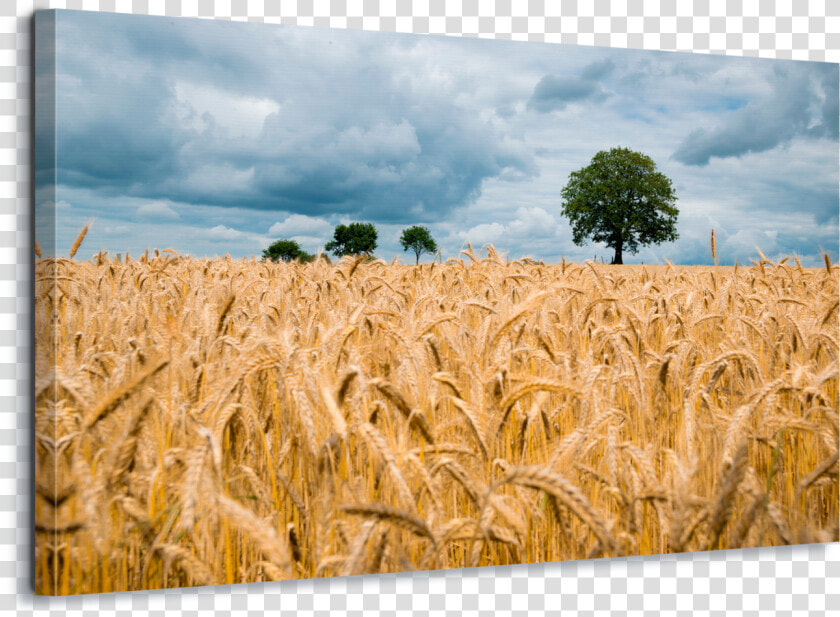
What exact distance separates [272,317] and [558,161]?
3.93 feet

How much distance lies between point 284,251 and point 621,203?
1.33 m

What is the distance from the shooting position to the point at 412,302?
A: 9.16 ft

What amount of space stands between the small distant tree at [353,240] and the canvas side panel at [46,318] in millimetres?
856

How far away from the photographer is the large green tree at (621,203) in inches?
105

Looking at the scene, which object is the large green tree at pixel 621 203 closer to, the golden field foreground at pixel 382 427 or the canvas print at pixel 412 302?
the canvas print at pixel 412 302

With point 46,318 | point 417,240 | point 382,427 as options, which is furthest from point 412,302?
point 46,318

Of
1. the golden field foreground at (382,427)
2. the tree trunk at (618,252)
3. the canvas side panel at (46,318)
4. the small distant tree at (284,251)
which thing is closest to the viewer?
the golden field foreground at (382,427)

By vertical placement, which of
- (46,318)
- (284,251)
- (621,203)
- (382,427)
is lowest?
(382,427)

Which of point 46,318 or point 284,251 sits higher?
point 284,251

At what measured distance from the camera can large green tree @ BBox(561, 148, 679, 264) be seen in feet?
8.75

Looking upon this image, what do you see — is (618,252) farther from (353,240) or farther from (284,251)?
(284,251)

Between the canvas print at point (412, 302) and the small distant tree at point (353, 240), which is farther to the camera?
the small distant tree at point (353, 240)

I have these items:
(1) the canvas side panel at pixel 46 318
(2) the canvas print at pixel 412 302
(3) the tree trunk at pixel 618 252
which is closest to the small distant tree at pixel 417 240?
(2) the canvas print at pixel 412 302

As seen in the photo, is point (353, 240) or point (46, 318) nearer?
point (46, 318)
